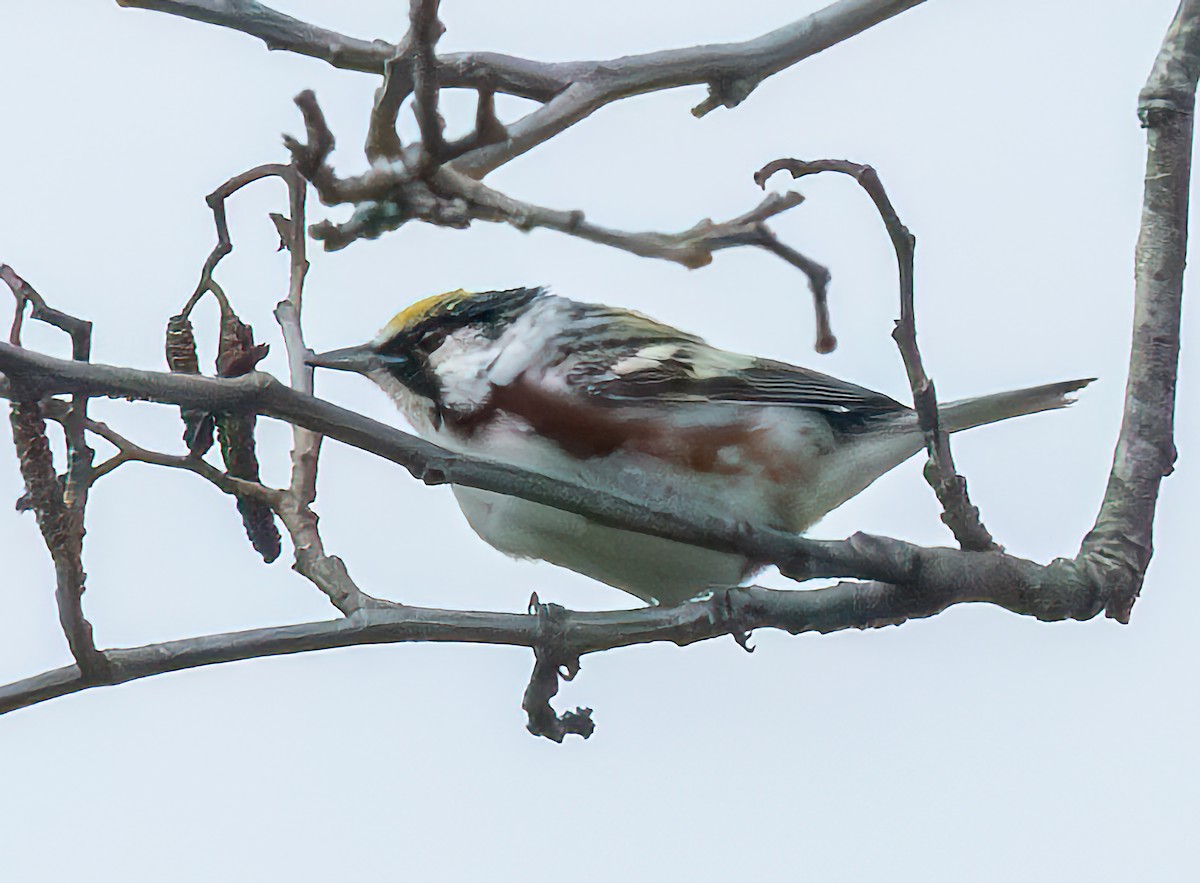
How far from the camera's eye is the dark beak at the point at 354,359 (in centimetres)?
225

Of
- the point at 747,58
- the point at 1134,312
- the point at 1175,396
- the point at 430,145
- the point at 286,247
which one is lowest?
the point at 1175,396

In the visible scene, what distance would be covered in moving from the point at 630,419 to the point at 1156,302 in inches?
30.7

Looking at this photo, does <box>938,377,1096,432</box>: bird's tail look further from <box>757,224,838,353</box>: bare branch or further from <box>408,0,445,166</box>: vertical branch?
<box>408,0,445,166</box>: vertical branch

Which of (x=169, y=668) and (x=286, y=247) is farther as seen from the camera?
(x=286, y=247)

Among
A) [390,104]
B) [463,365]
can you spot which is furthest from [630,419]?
[390,104]

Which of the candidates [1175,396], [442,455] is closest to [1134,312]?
[1175,396]

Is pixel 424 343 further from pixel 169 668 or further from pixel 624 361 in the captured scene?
pixel 169 668

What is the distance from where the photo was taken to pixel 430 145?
5.74ft

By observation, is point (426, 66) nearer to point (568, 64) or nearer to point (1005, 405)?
point (568, 64)

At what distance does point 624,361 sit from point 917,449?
1.67ft

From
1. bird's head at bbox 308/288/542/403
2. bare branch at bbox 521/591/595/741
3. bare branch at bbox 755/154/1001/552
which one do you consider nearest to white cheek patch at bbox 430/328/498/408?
bird's head at bbox 308/288/542/403

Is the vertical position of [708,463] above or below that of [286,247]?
below

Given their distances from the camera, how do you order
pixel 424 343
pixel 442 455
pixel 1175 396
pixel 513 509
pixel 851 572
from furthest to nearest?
pixel 424 343 < pixel 513 509 < pixel 1175 396 < pixel 851 572 < pixel 442 455

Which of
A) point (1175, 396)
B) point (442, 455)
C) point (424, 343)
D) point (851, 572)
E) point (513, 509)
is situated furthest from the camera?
point (424, 343)
